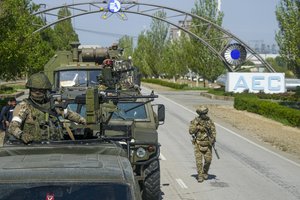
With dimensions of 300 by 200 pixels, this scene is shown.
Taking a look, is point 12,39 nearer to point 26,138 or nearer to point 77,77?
point 77,77

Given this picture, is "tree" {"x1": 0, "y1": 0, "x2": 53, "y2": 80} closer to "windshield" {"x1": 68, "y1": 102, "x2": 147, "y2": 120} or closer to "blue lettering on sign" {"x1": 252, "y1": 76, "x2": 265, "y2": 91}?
"windshield" {"x1": 68, "y1": 102, "x2": 147, "y2": 120}

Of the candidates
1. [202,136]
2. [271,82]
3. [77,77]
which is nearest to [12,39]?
[77,77]

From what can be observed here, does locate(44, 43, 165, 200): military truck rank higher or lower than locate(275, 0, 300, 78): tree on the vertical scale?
lower

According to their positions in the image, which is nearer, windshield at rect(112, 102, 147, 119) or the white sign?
windshield at rect(112, 102, 147, 119)

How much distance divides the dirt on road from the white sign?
1290 cm

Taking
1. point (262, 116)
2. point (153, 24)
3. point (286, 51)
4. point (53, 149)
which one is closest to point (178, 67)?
point (153, 24)

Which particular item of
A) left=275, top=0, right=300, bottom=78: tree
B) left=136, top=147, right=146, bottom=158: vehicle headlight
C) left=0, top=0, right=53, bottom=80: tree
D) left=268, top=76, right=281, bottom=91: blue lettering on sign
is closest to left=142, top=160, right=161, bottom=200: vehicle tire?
left=136, top=147, right=146, bottom=158: vehicle headlight

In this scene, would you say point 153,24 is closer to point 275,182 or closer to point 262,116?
point 262,116

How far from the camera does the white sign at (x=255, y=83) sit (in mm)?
49219

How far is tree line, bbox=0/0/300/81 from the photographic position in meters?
27.1

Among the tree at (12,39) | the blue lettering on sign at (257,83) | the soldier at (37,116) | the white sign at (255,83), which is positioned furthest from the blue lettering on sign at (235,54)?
the soldier at (37,116)

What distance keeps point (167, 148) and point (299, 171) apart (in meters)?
4.84

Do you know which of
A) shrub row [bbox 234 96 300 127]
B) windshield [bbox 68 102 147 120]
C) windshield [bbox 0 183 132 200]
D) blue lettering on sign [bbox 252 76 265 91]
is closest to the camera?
windshield [bbox 0 183 132 200]

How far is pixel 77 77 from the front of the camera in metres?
17.8
